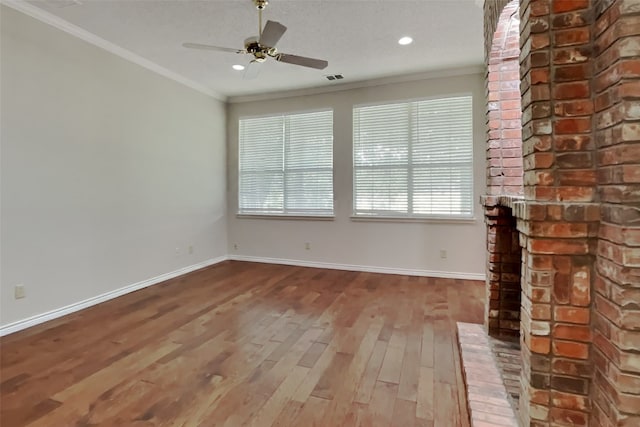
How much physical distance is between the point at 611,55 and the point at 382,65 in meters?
3.28

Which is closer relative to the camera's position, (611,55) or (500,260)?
(611,55)

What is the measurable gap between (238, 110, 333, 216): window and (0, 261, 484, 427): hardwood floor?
6.00 feet

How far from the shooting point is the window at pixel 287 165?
4.99 metres

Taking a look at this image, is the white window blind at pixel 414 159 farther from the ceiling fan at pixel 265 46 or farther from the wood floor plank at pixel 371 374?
the wood floor plank at pixel 371 374

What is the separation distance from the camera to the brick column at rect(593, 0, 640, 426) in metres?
1.04

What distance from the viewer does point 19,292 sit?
2.78 m

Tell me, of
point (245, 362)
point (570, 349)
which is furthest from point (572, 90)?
point (245, 362)

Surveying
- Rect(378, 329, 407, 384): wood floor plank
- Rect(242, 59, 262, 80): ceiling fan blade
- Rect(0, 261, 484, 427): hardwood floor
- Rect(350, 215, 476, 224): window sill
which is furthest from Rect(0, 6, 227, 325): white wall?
Rect(378, 329, 407, 384): wood floor plank

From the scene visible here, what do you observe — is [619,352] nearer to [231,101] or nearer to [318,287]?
[318,287]

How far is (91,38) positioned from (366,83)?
3323 millimetres

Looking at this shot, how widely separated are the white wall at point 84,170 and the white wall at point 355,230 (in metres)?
1.00

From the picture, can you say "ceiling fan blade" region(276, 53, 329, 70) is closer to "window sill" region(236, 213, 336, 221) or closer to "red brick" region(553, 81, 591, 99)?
"red brick" region(553, 81, 591, 99)

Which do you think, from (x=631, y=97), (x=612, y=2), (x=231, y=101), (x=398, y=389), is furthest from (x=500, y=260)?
(x=231, y=101)

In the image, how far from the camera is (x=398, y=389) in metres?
1.91
